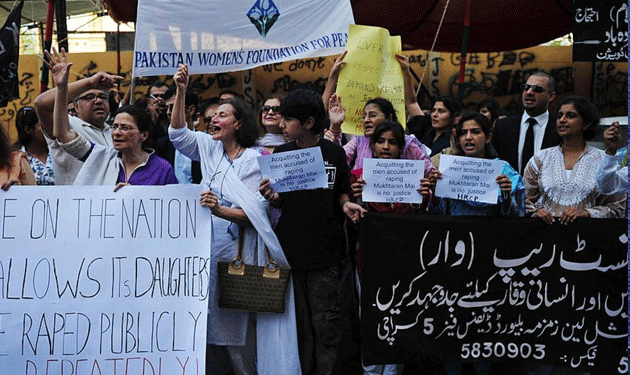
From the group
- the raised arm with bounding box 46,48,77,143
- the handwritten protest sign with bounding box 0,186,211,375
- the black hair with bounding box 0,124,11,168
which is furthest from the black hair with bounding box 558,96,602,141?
the black hair with bounding box 0,124,11,168

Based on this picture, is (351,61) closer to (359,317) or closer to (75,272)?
(359,317)

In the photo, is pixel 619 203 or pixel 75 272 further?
pixel 619 203

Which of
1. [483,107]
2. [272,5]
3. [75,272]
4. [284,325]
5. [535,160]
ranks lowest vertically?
[284,325]

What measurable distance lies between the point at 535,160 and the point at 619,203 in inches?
22.6

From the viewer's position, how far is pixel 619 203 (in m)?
5.56

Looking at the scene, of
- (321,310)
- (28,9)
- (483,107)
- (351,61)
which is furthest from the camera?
(28,9)

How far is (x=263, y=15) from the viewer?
655 cm

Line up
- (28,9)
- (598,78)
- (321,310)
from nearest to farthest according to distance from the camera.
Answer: (321,310) < (598,78) < (28,9)

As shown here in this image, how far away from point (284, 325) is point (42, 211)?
1.51 metres

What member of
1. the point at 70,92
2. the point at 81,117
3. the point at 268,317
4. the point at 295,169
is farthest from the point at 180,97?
the point at 268,317

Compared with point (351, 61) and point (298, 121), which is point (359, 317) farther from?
point (351, 61)

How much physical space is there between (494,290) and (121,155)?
236cm

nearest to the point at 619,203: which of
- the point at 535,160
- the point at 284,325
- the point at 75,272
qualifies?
the point at 535,160

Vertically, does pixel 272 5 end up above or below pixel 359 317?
above
